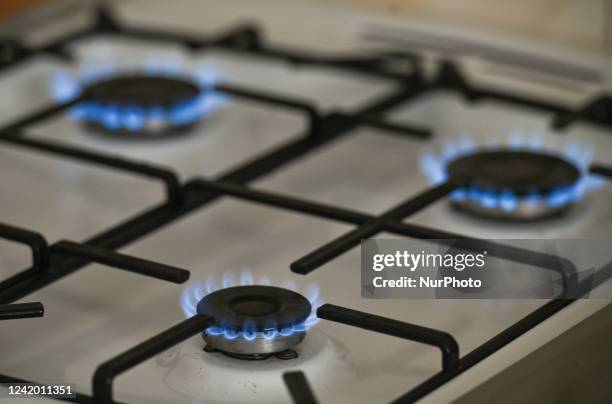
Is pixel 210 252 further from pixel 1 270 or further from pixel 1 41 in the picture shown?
pixel 1 41

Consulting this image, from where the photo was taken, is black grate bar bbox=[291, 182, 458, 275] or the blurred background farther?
the blurred background

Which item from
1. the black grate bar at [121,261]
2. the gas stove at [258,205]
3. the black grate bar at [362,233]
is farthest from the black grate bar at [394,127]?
the black grate bar at [121,261]

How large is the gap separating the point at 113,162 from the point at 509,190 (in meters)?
0.31

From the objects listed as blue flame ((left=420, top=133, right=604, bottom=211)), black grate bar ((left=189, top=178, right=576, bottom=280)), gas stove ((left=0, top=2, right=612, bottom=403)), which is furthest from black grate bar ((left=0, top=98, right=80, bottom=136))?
blue flame ((left=420, top=133, right=604, bottom=211))

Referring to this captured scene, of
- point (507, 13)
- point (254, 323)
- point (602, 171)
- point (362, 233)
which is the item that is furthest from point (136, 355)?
point (507, 13)

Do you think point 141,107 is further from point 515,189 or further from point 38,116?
point 515,189

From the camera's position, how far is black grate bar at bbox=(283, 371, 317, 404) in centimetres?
71

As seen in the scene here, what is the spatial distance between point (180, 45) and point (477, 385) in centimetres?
73

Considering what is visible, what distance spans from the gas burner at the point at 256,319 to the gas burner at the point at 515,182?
8.6 inches

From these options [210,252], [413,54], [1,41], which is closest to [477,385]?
[210,252]

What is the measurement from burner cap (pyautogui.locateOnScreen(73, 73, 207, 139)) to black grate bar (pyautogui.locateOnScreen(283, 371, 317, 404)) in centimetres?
48

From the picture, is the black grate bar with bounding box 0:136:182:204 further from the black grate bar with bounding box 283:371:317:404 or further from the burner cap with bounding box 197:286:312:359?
the black grate bar with bounding box 283:371:317:404

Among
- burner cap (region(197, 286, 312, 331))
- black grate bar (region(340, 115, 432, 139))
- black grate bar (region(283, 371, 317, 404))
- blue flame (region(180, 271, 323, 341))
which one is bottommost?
blue flame (region(180, 271, 323, 341))

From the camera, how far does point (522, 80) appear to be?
1.29 metres
